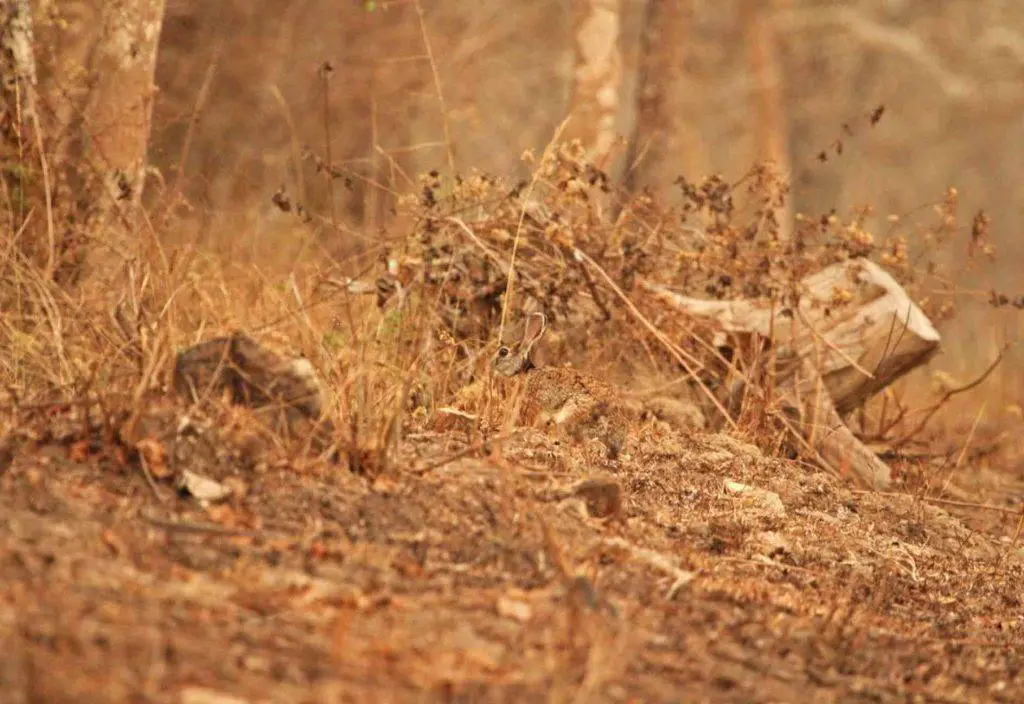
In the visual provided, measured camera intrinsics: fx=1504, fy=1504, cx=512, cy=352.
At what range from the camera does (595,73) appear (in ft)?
26.8

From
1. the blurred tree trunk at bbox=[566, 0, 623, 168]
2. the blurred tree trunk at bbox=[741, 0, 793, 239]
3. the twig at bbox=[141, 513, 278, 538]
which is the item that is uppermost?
the blurred tree trunk at bbox=[566, 0, 623, 168]

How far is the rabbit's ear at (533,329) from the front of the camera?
448 centimetres

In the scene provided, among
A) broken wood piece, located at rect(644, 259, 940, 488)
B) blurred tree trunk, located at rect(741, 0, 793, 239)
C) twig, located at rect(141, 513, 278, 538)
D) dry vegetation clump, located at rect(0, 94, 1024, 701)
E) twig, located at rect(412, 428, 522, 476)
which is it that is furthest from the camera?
blurred tree trunk, located at rect(741, 0, 793, 239)

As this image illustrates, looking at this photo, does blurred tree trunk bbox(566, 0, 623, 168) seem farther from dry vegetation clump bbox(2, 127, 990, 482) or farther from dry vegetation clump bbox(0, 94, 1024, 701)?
dry vegetation clump bbox(0, 94, 1024, 701)

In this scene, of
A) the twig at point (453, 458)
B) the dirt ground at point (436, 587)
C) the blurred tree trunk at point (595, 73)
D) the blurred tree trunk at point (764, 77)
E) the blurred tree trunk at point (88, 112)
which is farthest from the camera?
the blurred tree trunk at point (764, 77)

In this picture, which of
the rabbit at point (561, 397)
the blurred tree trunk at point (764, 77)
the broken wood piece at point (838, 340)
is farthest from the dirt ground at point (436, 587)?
the blurred tree trunk at point (764, 77)

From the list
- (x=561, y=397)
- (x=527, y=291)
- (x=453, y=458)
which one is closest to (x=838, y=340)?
(x=527, y=291)

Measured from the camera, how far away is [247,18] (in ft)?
34.0

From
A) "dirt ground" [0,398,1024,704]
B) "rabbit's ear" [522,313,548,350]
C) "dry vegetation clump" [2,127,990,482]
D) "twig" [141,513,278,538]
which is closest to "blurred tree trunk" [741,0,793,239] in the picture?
"dry vegetation clump" [2,127,990,482]

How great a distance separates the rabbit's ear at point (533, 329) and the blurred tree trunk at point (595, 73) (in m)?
3.45

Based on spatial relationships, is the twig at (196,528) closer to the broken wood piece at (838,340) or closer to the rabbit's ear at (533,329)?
the rabbit's ear at (533,329)

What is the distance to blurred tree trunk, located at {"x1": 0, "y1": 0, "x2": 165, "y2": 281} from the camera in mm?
5402

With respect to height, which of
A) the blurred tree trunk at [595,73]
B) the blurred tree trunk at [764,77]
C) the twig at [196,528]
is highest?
the blurred tree trunk at [595,73]

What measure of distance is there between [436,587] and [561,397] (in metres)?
1.74
